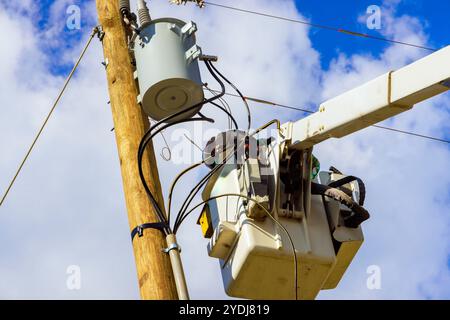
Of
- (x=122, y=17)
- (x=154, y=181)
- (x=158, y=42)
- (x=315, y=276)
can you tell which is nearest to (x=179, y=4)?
(x=122, y=17)

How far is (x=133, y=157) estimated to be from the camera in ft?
19.4

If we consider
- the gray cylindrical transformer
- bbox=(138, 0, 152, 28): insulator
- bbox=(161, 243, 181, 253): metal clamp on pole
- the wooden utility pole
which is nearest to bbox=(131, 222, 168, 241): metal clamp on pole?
the wooden utility pole

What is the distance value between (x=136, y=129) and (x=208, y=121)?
433 mm

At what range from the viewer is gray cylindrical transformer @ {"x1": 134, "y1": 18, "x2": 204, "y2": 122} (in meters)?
6.00

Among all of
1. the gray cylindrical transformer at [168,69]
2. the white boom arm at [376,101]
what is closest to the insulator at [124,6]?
the gray cylindrical transformer at [168,69]

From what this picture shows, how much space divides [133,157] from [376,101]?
1.44 m

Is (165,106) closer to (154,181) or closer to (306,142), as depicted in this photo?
(154,181)

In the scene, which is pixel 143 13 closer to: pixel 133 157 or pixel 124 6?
pixel 124 6

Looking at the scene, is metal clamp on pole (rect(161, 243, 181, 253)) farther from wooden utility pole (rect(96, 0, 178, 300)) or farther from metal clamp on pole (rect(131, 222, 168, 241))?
metal clamp on pole (rect(131, 222, 168, 241))

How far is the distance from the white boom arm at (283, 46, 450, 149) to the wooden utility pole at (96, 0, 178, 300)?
2.86ft

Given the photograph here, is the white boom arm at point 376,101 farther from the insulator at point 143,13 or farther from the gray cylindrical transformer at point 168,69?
the insulator at point 143,13

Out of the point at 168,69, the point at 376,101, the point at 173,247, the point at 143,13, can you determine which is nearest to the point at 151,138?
the point at 168,69

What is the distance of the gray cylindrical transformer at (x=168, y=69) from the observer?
236 inches

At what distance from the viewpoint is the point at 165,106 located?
6094mm
